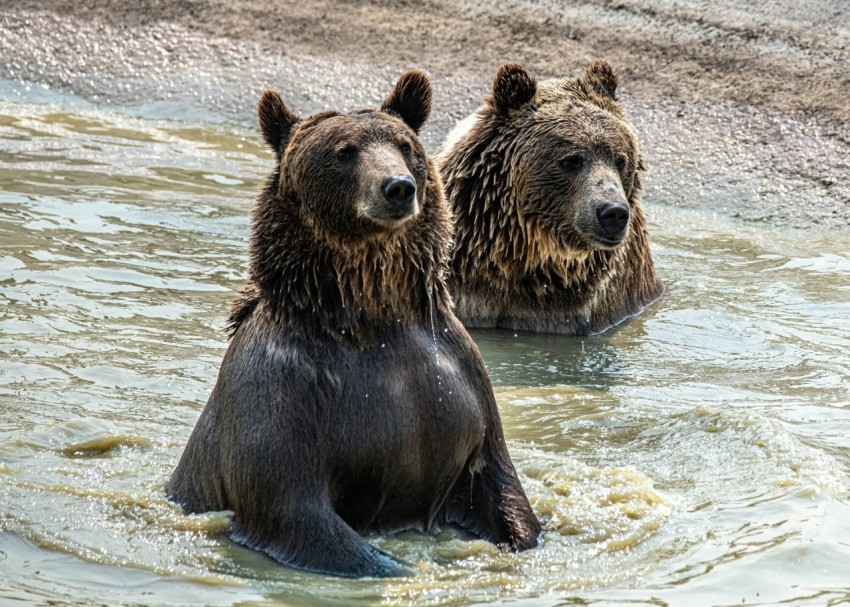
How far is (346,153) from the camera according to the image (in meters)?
6.20

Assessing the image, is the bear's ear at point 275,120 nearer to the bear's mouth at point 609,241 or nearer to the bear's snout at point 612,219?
the bear's snout at point 612,219

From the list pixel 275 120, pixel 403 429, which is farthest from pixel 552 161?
pixel 403 429

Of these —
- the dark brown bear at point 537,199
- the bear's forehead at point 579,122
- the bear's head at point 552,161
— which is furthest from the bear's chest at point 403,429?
the bear's forehead at point 579,122

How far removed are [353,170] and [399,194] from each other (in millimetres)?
411

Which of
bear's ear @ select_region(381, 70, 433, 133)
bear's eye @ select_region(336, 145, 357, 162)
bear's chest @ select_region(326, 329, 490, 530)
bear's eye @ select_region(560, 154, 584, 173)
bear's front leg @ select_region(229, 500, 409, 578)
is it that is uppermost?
bear's ear @ select_region(381, 70, 433, 133)

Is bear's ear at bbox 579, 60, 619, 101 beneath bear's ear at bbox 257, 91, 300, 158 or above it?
above

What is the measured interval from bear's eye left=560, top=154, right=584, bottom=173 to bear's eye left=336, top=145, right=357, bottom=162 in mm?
4143

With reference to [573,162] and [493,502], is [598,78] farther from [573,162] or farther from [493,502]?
[493,502]

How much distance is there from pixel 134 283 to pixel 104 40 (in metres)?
8.57

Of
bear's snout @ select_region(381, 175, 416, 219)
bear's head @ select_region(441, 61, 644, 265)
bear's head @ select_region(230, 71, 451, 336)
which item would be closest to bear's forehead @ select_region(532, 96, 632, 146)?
bear's head @ select_region(441, 61, 644, 265)

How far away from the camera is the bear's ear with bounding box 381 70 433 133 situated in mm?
6570

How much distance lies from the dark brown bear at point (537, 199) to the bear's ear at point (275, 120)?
148 inches

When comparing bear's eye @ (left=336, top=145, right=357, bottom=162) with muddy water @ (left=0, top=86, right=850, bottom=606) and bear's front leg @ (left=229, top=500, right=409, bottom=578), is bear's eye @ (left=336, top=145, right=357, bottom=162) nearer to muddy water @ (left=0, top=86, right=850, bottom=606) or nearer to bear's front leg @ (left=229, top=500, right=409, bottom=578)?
bear's front leg @ (left=229, top=500, right=409, bottom=578)

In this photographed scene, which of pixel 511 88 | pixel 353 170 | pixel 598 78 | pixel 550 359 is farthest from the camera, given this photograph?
pixel 598 78
